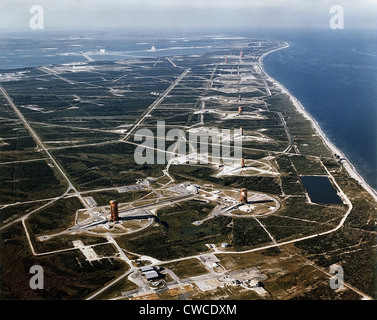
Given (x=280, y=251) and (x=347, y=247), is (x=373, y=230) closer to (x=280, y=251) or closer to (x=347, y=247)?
(x=347, y=247)

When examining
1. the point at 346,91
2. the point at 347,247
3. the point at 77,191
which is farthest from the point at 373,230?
the point at 346,91

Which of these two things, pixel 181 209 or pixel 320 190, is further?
pixel 320 190

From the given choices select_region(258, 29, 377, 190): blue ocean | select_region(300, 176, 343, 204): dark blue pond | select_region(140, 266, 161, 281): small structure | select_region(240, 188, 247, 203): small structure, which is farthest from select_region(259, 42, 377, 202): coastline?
select_region(140, 266, 161, 281): small structure
